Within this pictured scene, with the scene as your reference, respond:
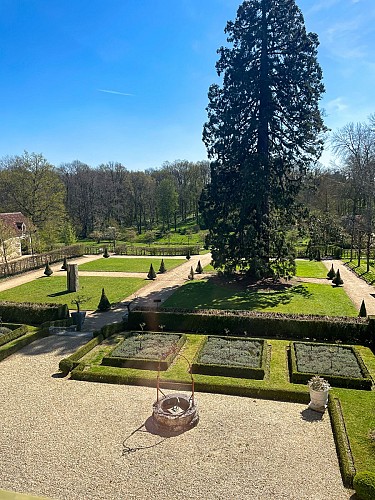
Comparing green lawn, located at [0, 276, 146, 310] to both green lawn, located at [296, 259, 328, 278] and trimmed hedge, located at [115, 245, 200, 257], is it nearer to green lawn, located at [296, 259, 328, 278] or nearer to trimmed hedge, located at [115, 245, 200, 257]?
green lawn, located at [296, 259, 328, 278]

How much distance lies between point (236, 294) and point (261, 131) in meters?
12.5

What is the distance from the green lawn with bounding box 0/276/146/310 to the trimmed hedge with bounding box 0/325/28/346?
5180mm

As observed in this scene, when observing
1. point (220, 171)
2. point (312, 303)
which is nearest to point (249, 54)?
point (220, 171)

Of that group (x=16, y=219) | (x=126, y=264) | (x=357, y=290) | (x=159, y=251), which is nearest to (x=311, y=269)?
(x=357, y=290)

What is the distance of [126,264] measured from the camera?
133 ft

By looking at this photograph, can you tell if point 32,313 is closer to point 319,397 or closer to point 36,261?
point 319,397

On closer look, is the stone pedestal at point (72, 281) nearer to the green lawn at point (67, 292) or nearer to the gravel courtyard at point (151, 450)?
the green lawn at point (67, 292)

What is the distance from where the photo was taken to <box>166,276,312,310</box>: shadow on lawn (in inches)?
960

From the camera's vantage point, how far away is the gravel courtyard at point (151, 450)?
8797 millimetres

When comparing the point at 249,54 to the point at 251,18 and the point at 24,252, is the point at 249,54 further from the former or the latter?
the point at 24,252

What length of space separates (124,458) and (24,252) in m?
44.0

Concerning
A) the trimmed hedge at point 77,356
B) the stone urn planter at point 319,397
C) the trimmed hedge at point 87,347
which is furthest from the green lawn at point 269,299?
the stone urn planter at point 319,397

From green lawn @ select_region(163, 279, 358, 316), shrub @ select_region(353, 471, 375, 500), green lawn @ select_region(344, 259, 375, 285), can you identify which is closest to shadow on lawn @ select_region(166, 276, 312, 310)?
green lawn @ select_region(163, 279, 358, 316)

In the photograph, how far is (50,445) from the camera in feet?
34.2
